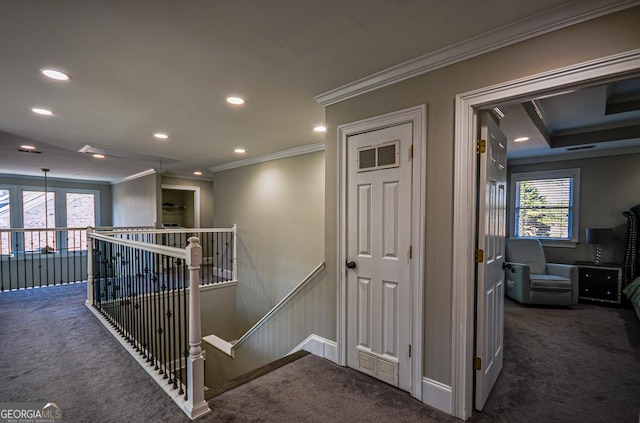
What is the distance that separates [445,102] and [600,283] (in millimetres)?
4644

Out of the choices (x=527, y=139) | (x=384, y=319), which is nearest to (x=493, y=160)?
(x=384, y=319)

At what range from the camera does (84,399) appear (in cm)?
202

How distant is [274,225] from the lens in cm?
523

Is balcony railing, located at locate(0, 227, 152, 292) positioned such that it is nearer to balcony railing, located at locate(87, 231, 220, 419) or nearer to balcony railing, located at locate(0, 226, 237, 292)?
balcony railing, located at locate(0, 226, 237, 292)

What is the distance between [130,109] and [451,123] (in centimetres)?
311

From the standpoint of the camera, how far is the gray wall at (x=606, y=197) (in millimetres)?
4551

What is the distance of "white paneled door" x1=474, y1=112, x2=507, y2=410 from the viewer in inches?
77.8

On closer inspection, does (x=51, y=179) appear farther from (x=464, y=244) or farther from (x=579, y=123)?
(x=579, y=123)

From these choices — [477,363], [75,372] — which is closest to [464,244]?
[477,363]

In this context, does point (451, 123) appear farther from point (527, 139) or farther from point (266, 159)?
point (266, 159)

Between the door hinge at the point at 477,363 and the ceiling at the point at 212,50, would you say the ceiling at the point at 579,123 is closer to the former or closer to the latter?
the ceiling at the point at 212,50

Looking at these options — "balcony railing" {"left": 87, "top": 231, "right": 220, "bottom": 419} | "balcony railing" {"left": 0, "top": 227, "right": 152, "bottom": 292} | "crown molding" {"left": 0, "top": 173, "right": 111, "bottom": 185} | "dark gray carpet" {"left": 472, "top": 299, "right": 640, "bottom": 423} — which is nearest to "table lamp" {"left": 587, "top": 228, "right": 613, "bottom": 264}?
"dark gray carpet" {"left": 472, "top": 299, "right": 640, "bottom": 423}

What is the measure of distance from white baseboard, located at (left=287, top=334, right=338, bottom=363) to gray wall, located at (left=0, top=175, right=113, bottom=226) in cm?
896

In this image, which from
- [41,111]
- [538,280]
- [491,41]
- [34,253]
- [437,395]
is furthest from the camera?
[34,253]
